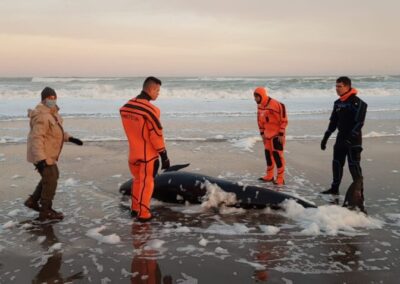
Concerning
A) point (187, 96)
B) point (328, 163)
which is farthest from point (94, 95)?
point (328, 163)

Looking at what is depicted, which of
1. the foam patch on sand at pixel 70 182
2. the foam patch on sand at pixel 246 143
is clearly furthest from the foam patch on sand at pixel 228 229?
the foam patch on sand at pixel 246 143

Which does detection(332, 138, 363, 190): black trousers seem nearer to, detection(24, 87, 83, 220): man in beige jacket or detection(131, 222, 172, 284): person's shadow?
detection(131, 222, 172, 284): person's shadow

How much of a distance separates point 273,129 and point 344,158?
1.50 metres

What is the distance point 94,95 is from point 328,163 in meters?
29.6

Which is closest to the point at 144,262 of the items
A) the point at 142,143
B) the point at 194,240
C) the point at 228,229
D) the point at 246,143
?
the point at 194,240

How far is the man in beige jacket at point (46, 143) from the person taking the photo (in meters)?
5.59

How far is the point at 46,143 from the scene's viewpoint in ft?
18.7

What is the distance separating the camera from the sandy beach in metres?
4.34

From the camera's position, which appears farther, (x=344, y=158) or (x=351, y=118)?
(x=344, y=158)

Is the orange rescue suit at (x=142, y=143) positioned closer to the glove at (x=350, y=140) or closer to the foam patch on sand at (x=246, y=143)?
the glove at (x=350, y=140)

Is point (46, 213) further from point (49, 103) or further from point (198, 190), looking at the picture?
point (198, 190)

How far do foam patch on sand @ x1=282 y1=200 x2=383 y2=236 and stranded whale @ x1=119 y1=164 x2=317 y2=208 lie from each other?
192mm

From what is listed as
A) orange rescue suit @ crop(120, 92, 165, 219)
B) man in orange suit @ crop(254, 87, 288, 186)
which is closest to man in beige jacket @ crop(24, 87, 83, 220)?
orange rescue suit @ crop(120, 92, 165, 219)

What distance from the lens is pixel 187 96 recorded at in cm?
3750
